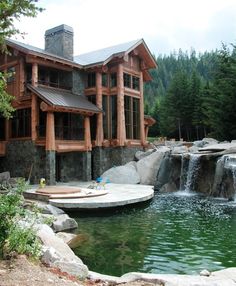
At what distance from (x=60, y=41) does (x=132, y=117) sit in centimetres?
757

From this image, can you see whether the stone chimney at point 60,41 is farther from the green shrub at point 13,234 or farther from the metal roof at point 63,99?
the green shrub at point 13,234

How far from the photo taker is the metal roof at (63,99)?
1847cm

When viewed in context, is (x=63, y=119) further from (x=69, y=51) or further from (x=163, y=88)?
(x=163, y=88)

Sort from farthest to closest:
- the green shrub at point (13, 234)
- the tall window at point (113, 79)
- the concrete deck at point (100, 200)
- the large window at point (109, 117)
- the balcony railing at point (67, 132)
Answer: the tall window at point (113, 79) < the large window at point (109, 117) < the balcony railing at point (67, 132) < the concrete deck at point (100, 200) < the green shrub at point (13, 234)

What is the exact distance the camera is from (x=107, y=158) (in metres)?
23.3

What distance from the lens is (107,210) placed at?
43.7 ft

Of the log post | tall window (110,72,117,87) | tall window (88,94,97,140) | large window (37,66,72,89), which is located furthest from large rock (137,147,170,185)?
large window (37,66,72,89)

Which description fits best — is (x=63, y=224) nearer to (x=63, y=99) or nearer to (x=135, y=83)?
(x=63, y=99)

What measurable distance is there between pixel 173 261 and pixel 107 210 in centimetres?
587

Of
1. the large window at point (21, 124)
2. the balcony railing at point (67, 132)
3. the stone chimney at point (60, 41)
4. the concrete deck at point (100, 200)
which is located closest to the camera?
the concrete deck at point (100, 200)

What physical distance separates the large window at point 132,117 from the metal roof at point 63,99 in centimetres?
275

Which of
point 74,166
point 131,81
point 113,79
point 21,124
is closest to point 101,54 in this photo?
point 113,79

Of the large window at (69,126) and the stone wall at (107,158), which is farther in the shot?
the stone wall at (107,158)

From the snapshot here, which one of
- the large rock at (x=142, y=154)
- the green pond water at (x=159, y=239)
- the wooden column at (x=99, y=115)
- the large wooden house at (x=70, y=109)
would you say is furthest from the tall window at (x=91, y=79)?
the green pond water at (x=159, y=239)
